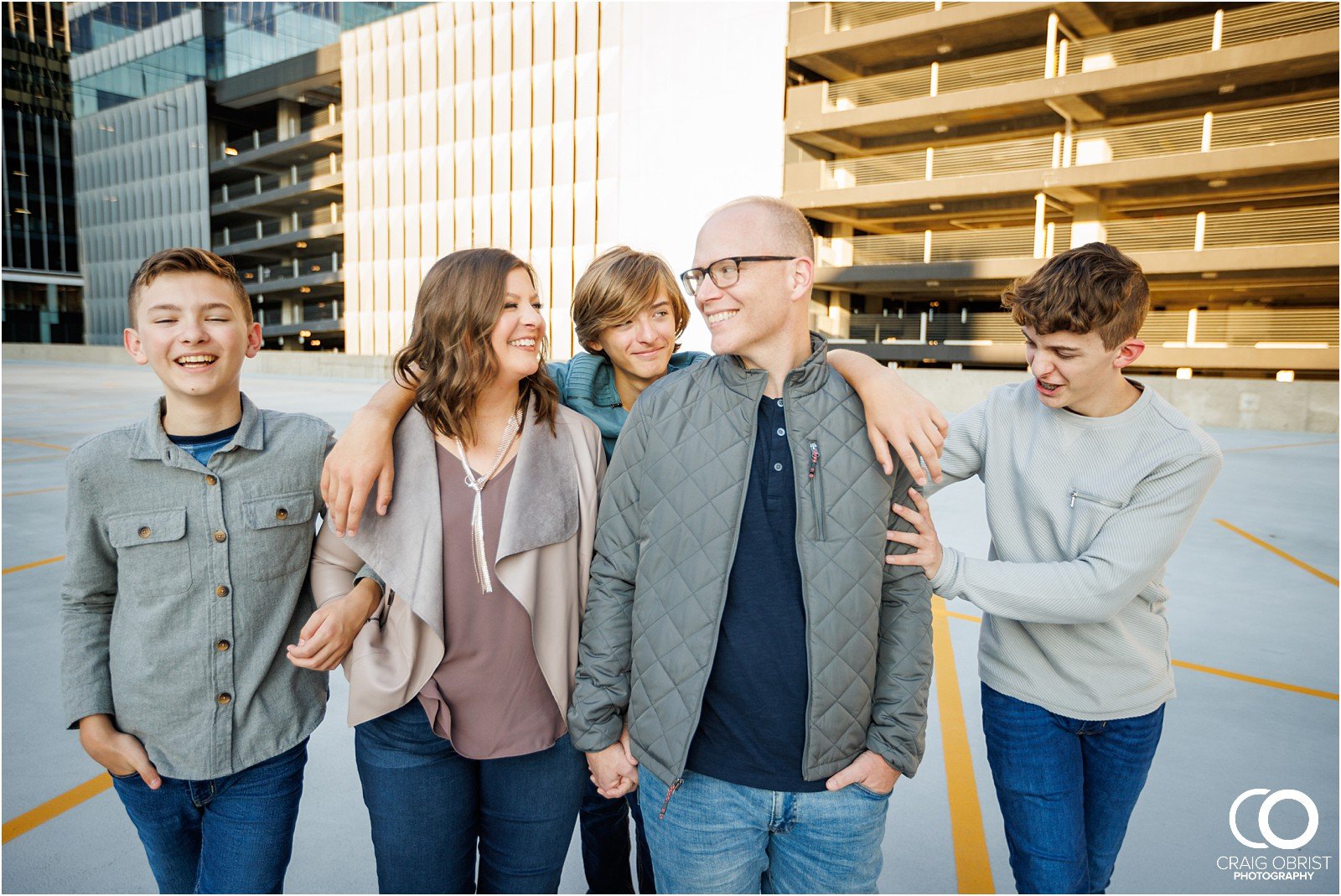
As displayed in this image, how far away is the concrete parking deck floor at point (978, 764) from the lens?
288 centimetres

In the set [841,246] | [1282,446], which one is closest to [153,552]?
[1282,446]

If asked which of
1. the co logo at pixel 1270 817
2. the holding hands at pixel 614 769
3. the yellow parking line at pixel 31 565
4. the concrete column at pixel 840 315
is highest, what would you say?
the concrete column at pixel 840 315

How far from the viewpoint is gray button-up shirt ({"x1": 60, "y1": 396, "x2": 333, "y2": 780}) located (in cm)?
186

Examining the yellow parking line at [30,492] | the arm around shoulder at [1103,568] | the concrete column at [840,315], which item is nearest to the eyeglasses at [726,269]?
the arm around shoulder at [1103,568]

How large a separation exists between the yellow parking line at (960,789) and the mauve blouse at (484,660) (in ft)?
4.34

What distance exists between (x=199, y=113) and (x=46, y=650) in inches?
2248

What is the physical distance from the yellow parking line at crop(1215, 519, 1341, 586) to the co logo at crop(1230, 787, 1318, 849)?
3927 millimetres

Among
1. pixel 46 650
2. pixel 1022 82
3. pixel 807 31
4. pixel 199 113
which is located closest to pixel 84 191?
pixel 199 113

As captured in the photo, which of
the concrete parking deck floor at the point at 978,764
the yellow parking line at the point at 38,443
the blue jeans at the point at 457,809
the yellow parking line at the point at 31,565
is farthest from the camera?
the yellow parking line at the point at 38,443

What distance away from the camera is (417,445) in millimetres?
1931

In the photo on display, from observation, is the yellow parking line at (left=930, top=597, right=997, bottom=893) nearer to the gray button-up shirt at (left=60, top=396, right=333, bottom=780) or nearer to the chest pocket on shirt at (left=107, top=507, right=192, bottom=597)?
the gray button-up shirt at (left=60, top=396, right=333, bottom=780)

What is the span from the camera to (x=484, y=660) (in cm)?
190

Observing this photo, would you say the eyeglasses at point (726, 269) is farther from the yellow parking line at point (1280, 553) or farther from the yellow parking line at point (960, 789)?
the yellow parking line at point (1280, 553)

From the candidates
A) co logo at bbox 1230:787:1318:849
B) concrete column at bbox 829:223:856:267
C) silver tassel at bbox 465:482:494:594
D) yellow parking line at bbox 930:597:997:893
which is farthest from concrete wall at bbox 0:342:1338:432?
co logo at bbox 1230:787:1318:849
